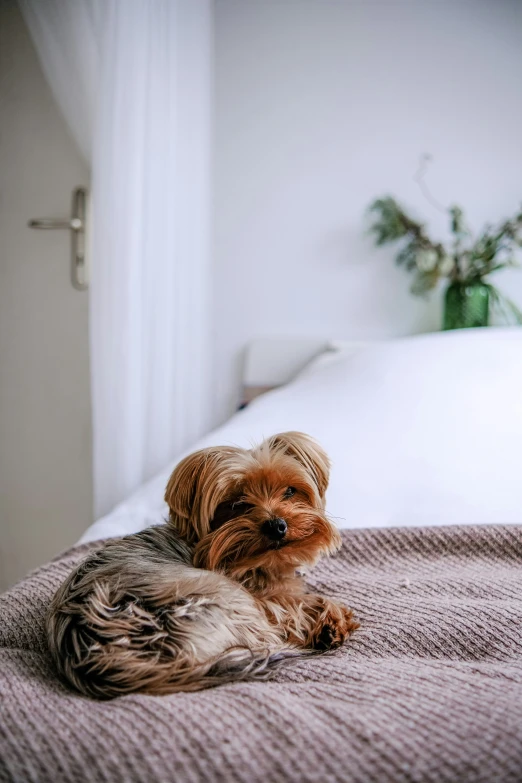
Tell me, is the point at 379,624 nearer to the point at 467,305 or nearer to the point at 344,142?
the point at 467,305

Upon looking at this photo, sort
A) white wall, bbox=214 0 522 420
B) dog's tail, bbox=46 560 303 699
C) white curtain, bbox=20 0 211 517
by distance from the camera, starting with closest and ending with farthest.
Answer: dog's tail, bbox=46 560 303 699 < white curtain, bbox=20 0 211 517 < white wall, bbox=214 0 522 420

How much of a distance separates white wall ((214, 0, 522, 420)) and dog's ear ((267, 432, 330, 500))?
4.85 feet

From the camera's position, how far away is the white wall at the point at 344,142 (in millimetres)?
2457

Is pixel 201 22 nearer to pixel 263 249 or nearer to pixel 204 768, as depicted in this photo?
pixel 263 249

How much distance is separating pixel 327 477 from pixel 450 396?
51 centimetres

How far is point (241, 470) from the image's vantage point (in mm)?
1011

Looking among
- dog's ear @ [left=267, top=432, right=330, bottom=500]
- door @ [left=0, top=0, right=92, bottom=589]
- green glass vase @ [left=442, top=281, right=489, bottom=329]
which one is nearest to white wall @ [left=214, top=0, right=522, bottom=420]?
green glass vase @ [left=442, top=281, right=489, bottom=329]

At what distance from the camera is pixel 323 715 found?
676 mm

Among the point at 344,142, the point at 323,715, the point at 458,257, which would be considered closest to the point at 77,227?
Result: the point at 344,142

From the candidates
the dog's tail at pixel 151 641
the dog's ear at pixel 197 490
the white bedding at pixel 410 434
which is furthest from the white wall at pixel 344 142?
the dog's tail at pixel 151 641

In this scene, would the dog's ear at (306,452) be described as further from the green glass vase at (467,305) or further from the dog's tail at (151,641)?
the green glass vase at (467,305)

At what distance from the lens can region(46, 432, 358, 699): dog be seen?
2.54ft

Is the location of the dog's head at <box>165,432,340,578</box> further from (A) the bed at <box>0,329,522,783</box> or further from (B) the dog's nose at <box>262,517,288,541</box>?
(A) the bed at <box>0,329,522,783</box>

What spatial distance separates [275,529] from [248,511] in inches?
2.2
